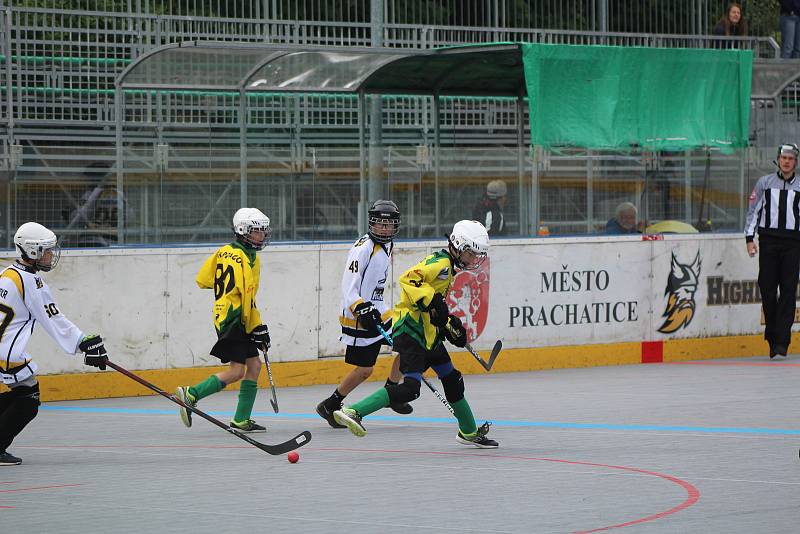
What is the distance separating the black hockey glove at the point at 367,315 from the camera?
1118cm

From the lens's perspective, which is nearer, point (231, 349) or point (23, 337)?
point (23, 337)

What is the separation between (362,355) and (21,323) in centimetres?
279

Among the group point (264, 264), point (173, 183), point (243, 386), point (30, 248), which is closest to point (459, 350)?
point (264, 264)

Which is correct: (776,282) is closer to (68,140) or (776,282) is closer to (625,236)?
(625,236)

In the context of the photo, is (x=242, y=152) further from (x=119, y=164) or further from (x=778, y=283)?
(x=778, y=283)

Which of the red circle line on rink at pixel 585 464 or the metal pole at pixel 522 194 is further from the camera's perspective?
the metal pole at pixel 522 194

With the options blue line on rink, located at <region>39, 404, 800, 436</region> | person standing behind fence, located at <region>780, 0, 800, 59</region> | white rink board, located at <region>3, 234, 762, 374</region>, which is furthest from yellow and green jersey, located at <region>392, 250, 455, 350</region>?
person standing behind fence, located at <region>780, 0, 800, 59</region>

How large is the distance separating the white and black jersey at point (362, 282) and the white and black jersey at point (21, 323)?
2415mm

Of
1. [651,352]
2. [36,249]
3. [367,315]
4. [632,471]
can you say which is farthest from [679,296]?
[36,249]

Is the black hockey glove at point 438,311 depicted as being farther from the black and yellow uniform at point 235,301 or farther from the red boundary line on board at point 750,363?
the red boundary line on board at point 750,363

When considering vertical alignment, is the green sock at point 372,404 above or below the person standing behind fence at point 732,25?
below

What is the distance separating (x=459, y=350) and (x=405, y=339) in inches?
198

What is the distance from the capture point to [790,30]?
23031 mm

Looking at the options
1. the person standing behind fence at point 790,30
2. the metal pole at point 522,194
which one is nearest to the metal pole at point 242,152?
the metal pole at point 522,194
